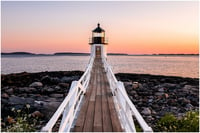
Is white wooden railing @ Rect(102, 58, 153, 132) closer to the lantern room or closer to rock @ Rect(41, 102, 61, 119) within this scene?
rock @ Rect(41, 102, 61, 119)

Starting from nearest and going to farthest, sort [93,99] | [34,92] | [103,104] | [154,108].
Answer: [103,104]
[93,99]
[154,108]
[34,92]

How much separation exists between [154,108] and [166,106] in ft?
3.34

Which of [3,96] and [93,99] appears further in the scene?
[3,96]

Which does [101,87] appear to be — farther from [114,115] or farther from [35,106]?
[114,115]

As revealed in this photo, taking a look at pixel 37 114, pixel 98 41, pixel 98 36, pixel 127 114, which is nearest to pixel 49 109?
pixel 37 114

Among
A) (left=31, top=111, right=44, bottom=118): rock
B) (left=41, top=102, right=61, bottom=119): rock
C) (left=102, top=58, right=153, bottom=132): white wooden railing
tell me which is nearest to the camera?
(left=102, top=58, right=153, bottom=132): white wooden railing

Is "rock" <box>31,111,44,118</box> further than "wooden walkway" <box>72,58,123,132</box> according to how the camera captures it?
Yes

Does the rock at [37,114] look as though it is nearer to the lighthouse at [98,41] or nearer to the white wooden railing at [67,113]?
the white wooden railing at [67,113]

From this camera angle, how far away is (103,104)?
25.5 ft

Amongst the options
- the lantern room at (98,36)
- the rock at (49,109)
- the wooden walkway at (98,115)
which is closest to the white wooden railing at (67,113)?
the wooden walkway at (98,115)

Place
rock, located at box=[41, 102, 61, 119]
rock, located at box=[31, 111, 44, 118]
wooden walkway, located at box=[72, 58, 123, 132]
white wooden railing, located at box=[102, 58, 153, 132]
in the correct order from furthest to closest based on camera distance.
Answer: rock, located at box=[41, 102, 61, 119] < rock, located at box=[31, 111, 44, 118] < wooden walkway, located at box=[72, 58, 123, 132] < white wooden railing, located at box=[102, 58, 153, 132]

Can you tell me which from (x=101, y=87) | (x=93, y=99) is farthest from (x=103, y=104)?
(x=101, y=87)

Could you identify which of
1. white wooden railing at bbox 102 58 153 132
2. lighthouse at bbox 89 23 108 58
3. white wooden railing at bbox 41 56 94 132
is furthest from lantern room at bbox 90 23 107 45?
white wooden railing at bbox 102 58 153 132

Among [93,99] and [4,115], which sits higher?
[93,99]
